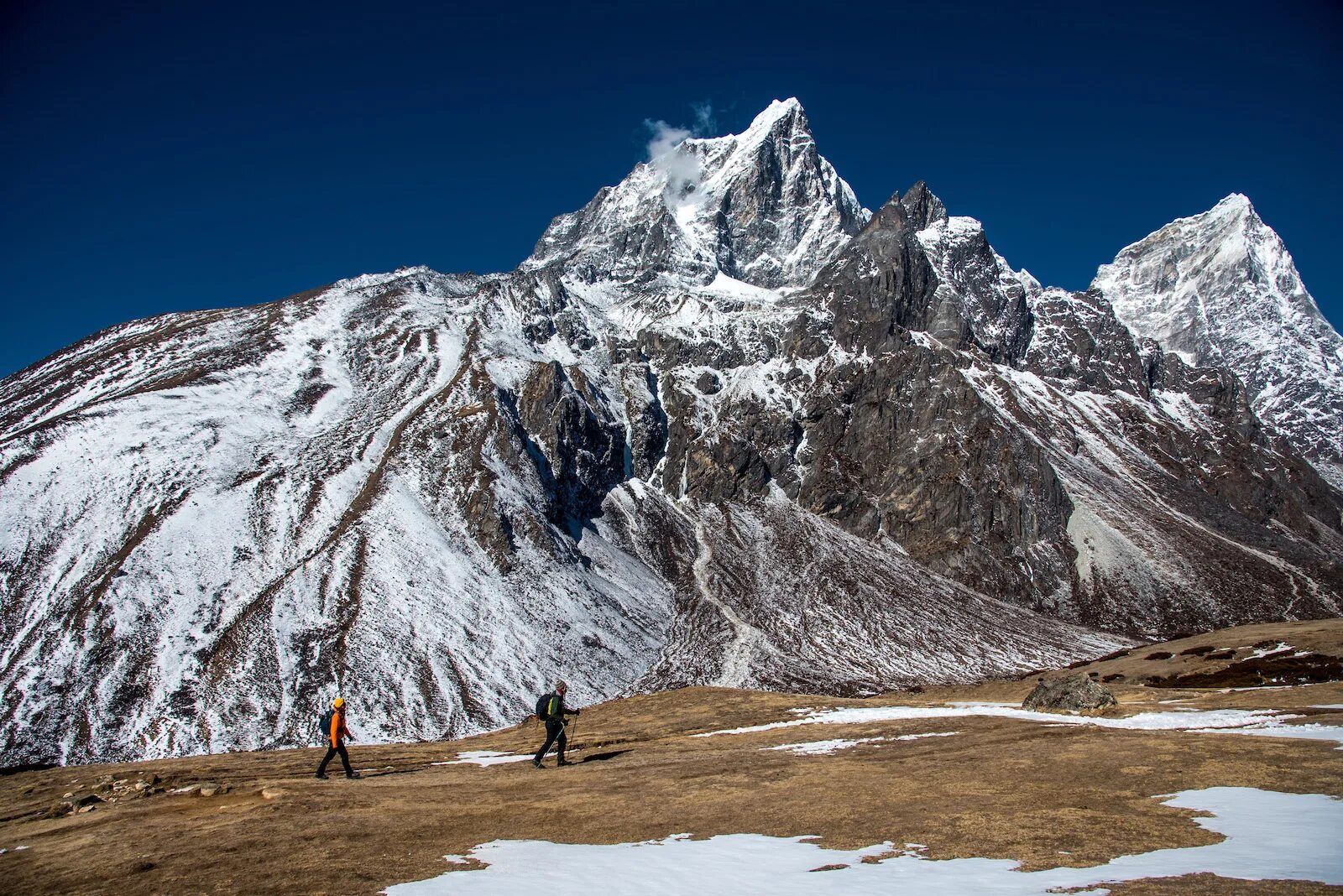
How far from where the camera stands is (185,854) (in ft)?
53.0

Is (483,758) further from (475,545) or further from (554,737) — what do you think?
(475,545)

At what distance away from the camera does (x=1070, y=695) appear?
3678 cm

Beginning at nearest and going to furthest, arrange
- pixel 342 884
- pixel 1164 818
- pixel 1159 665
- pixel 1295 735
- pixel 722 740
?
pixel 342 884 → pixel 1164 818 → pixel 1295 735 → pixel 722 740 → pixel 1159 665

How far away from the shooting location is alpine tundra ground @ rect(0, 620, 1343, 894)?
591 inches

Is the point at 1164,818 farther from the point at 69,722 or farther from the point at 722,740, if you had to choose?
the point at 69,722

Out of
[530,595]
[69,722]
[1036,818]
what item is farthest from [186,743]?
[1036,818]

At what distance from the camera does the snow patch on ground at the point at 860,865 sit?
1255 cm

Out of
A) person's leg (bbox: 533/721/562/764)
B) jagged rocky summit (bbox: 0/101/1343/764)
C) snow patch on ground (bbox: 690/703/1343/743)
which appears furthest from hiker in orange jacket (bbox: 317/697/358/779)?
jagged rocky summit (bbox: 0/101/1343/764)

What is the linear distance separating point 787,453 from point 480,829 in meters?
180

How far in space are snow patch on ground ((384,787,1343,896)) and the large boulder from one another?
64.0ft

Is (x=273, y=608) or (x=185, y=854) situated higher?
(x=273, y=608)

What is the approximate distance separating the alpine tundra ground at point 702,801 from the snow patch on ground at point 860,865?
1.63ft

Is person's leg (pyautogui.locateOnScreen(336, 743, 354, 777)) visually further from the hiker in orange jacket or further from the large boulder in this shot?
the large boulder

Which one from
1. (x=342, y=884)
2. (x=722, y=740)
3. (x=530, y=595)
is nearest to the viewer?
(x=342, y=884)
